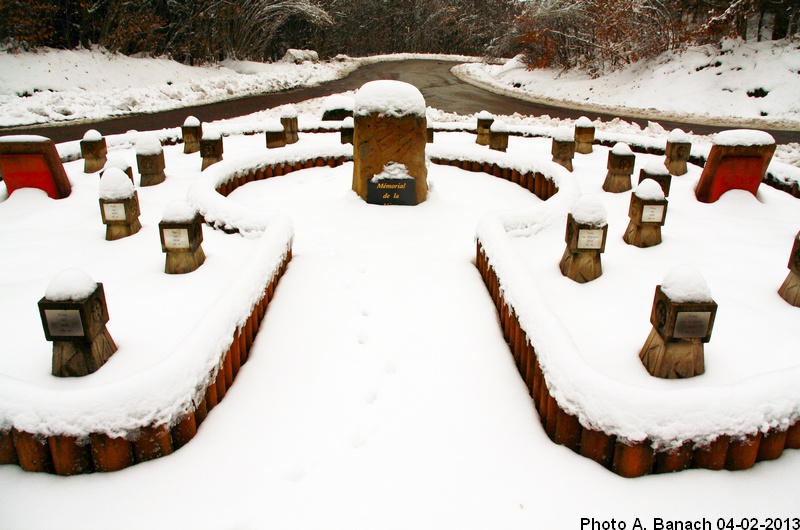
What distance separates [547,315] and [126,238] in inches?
173

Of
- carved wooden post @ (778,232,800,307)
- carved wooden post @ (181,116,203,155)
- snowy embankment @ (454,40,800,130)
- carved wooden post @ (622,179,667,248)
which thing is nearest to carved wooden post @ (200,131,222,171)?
carved wooden post @ (181,116,203,155)

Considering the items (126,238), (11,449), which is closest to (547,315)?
(11,449)

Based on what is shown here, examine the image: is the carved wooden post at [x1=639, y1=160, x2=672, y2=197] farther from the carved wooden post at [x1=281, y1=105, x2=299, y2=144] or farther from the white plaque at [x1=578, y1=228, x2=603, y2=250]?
the carved wooden post at [x1=281, y1=105, x2=299, y2=144]

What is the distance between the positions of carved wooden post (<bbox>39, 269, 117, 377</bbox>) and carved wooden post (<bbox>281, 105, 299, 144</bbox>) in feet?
22.5

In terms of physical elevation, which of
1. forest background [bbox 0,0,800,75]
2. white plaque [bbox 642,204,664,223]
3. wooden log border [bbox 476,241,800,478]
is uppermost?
forest background [bbox 0,0,800,75]

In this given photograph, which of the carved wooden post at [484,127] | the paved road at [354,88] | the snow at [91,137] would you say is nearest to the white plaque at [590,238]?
the carved wooden post at [484,127]

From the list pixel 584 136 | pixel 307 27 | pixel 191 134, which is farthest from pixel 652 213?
pixel 307 27

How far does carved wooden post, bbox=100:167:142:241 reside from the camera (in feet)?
17.9

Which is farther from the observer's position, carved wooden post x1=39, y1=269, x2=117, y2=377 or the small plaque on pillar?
the small plaque on pillar

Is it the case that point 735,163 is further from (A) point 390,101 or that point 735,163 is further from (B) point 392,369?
(B) point 392,369

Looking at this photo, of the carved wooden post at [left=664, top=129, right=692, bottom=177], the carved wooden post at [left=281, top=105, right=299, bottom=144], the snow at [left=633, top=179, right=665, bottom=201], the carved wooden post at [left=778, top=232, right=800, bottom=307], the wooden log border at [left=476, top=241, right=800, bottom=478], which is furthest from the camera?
the carved wooden post at [left=281, top=105, right=299, bottom=144]

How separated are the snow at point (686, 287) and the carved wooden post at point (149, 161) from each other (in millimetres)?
6623

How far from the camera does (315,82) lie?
75.4ft

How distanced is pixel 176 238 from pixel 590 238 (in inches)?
137
